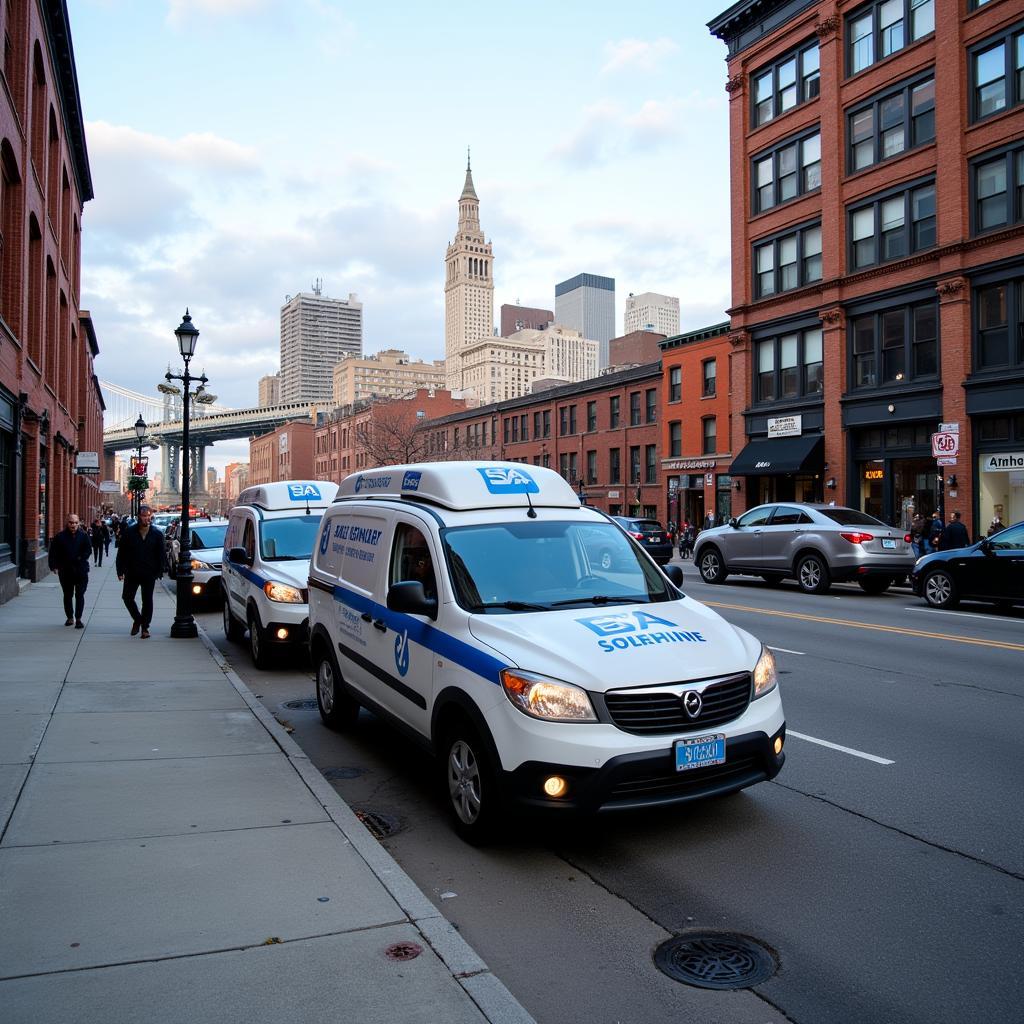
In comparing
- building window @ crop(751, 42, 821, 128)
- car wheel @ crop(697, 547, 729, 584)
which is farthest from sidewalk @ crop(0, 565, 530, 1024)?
building window @ crop(751, 42, 821, 128)

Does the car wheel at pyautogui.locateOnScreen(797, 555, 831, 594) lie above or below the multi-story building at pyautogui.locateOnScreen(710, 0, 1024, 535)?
below

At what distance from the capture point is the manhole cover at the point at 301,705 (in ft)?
28.3

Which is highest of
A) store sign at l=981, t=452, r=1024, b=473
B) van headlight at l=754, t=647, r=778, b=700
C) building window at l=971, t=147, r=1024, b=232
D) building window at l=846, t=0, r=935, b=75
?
building window at l=846, t=0, r=935, b=75

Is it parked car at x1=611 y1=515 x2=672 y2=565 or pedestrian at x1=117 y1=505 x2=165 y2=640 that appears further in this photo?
parked car at x1=611 y1=515 x2=672 y2=565

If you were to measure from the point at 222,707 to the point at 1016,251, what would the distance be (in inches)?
961

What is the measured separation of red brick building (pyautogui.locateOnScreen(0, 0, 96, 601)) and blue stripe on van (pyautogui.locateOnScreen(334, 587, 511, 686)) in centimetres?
1413

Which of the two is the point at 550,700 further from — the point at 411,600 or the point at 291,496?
the point at 291,496

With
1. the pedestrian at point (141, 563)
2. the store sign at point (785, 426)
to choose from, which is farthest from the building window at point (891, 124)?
the pedestrian at point (141, 563)

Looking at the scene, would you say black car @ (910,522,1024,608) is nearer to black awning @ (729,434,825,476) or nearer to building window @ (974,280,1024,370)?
building window @ (974,280,1024,370)

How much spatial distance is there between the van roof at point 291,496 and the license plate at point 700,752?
8230mm

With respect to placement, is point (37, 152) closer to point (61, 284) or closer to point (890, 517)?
point (61, 284)

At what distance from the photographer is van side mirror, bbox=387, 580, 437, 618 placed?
534 centimetres

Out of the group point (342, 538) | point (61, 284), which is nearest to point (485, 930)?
point (342, 538)

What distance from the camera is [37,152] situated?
78.8 ft
